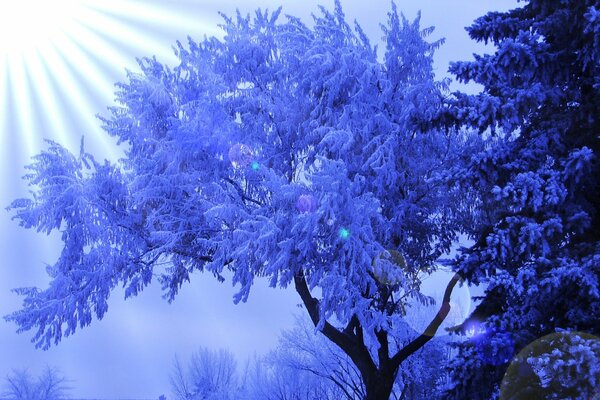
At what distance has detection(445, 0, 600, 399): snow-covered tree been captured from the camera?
8375 millimetres

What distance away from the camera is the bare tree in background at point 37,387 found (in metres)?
31.5

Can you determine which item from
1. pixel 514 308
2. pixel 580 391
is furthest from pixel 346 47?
pixel 580 391

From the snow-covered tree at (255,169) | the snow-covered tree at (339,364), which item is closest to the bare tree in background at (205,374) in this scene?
the snow-covered tree at (339,364)

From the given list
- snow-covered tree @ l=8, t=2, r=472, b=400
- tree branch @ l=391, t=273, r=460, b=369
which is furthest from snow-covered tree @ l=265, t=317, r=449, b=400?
snow-covered tree @ l=8, t=2, r=472, b=400

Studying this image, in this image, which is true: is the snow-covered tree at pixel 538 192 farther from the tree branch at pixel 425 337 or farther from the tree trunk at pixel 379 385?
the tree trunk at pixel 379 385

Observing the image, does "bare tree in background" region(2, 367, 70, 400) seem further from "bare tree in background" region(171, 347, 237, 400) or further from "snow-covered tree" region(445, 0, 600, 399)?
"snow-covered tree" region(445, 0, 600, 399)

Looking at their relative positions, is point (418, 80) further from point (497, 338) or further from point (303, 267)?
point (497, 338)

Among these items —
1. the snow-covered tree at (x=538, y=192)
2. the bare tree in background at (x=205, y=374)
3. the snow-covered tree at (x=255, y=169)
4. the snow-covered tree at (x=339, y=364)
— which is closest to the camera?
the snow-covered tree at (x=538, y=192)

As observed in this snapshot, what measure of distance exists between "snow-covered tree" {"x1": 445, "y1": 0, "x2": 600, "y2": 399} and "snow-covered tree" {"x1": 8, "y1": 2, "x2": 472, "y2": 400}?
3.13 m

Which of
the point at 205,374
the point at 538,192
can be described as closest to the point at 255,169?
the point at 538,192

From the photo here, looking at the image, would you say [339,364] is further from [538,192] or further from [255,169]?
[538,192]

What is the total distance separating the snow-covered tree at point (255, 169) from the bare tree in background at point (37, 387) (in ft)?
62.9

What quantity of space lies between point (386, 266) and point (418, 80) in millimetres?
4808

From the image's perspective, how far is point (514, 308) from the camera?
360 inches
